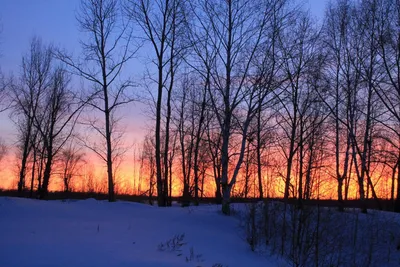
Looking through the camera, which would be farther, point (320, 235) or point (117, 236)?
point (117, 236)

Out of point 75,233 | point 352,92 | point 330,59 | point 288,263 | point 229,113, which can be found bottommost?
point 288,263

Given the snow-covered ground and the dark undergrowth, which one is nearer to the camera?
the snow-covered ground

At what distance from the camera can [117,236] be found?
12.1 metres

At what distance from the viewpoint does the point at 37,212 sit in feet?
49.3

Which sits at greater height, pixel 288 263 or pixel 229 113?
pixel 229 113

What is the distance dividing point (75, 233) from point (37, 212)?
3973 mm

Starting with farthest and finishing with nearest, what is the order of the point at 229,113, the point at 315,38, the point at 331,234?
the point at 315,38, the point at 229,113, the point at 331,234

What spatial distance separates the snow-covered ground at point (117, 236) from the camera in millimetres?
9336

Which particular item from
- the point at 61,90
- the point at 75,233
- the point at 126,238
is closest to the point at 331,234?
the point at 126,238

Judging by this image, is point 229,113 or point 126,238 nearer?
point 126,238

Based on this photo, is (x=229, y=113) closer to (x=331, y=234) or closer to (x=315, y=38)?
(x=331, y=234)

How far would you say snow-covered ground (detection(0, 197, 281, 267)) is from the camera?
368 inches

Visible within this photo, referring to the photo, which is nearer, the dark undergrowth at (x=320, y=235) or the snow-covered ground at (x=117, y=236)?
the snow-covered ground at (x=117, y=236)

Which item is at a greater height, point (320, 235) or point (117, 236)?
point (320, 235)
